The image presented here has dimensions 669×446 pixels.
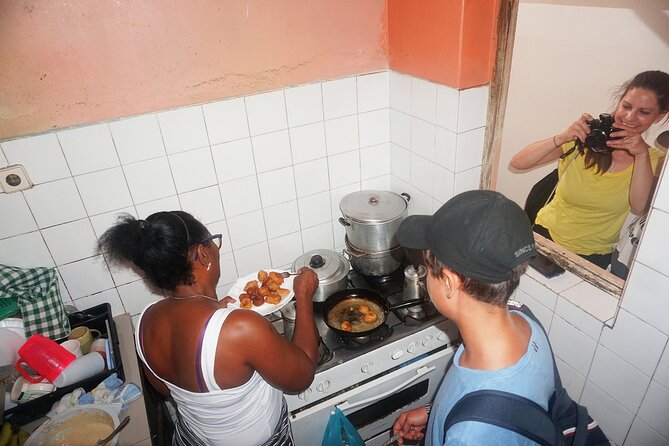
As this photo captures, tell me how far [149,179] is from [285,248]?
80cm

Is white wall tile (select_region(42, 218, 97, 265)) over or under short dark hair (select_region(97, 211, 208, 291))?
under

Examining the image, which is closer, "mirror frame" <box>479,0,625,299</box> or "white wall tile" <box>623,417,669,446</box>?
"white wall tile" <box>623,417,669,446</box>

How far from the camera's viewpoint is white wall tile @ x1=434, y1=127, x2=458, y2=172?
1.80 m

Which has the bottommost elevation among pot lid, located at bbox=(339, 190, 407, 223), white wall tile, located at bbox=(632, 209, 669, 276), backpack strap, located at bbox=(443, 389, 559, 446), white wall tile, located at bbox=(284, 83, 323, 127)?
pot lid, located at bbox=(339, 190, 407, 223)

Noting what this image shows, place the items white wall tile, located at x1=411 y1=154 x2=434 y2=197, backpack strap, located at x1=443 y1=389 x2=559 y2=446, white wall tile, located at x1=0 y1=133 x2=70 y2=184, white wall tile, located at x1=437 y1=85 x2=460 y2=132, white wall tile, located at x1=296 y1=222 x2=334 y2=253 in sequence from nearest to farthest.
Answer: backpack strap, located at x1=443 y1=389 x2=559 y2=446 → white wall tile, located at x1=0 y1=133 x2=70 y2=184 → white wall tile, located at x1=437 y1=85 x2=460 y2=132 → white wall tile, located at x1=411 y1=154 x2=434 y2=197 → white wall tile, located at x1=296 y1=222 x2=334 y2=253

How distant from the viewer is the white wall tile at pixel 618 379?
1445mm

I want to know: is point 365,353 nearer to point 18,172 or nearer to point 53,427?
point 53,427

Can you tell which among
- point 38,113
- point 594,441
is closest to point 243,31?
point 38,113

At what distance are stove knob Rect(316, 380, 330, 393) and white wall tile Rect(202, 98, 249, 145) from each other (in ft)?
3.78

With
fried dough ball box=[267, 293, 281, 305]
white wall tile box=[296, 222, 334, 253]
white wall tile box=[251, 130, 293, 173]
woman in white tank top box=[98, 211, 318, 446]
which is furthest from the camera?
white wall tile box=[296, 222, 334, 253]

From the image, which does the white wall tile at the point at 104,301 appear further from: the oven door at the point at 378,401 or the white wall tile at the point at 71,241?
the oven door at the point at 378,401

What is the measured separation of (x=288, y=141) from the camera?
198 cm

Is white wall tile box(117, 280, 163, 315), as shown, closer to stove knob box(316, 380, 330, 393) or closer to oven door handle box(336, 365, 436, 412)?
stove knob box(316, 380, 330, 393)

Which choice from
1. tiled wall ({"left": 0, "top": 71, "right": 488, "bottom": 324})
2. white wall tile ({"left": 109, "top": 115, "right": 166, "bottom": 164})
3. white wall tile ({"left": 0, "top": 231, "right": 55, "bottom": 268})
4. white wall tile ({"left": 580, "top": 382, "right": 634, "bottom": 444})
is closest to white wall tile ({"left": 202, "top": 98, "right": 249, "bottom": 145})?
tiled wall ({"left": 0, "top": 71, "right": 488, "bottom": 324})
